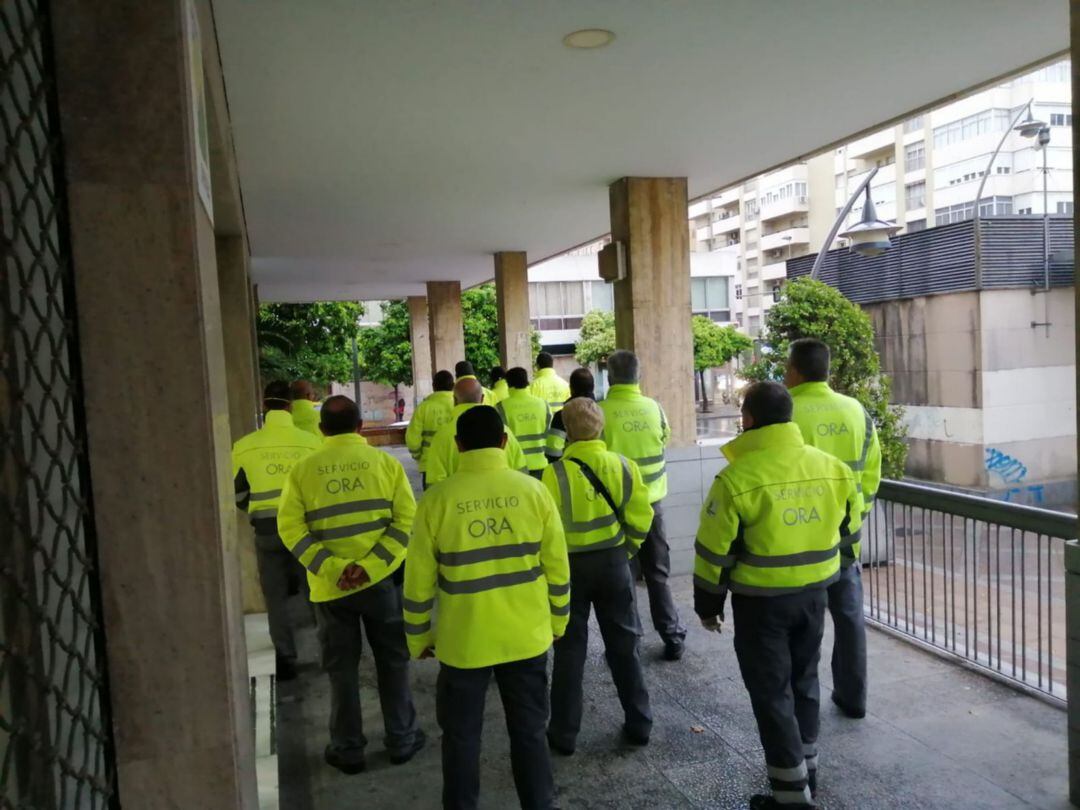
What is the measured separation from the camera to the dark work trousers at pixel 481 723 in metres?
3.36

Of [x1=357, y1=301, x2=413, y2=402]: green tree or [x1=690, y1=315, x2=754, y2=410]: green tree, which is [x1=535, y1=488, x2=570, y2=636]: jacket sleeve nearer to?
[x1=357, y1=301, x2=413, y2=402]: green tree

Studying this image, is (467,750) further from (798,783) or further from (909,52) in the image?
(909,52)

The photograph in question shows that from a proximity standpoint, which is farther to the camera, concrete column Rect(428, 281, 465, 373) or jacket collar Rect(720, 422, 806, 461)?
concrete column Rect(428, 281, 465, 373)

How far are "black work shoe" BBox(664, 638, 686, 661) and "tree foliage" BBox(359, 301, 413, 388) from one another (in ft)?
70.7

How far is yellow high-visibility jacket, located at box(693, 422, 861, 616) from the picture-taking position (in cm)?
349

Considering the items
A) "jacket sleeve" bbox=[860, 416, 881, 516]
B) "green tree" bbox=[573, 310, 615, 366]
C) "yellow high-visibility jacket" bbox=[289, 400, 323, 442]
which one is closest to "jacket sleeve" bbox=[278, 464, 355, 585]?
"jacket sleeve" bbox=[860, 416, 881, 516]

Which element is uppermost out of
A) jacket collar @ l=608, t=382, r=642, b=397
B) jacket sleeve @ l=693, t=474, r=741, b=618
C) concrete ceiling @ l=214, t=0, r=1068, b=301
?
concrete ceiling @ l=214, t=0, r=1068, b=301

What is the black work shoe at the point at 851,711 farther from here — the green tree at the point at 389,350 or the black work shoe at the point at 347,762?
the green tree at the point at 389,350

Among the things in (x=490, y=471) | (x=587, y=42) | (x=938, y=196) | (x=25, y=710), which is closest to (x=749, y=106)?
(x=587, y=42)

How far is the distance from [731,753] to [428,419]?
17.1 ft

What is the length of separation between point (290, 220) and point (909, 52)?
7.29 meters

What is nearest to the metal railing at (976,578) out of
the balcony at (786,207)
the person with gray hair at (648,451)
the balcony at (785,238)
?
the person with gray hair at (648,451)

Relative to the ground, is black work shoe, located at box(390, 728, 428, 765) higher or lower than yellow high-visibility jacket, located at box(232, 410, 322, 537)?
lower

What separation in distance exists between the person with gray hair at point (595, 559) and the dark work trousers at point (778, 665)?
2.67ft
